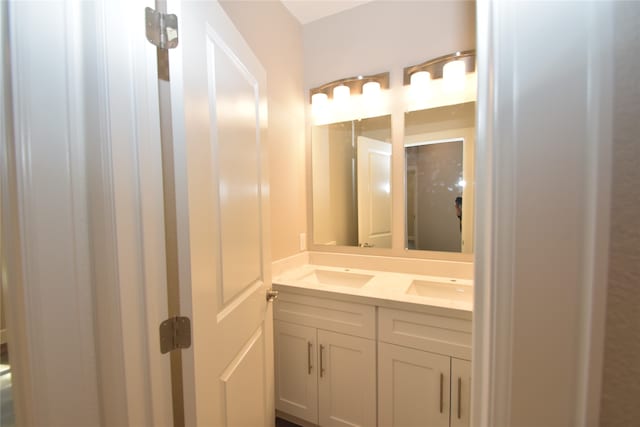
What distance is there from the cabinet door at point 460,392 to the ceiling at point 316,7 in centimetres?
221

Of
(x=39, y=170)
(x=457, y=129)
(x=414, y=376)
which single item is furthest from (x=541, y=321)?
(x=457, y=129)

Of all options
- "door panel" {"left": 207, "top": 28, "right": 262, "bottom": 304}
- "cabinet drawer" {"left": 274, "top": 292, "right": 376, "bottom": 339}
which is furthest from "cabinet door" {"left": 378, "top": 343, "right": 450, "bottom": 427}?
"door panel" {"left": 207, "top": 28, "right": 262, "bottom": 304}

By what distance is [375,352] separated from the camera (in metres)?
1.34

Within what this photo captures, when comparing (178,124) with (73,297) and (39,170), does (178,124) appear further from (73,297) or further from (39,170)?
(73,297)

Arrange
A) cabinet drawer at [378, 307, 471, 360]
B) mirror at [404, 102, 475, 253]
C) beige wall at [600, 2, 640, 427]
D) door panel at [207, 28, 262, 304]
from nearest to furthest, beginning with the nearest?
beige wall at [600, 2, 640, 427], door panel at [207, 28, 262, 304], cabinet drawer at [378, 307, 471, 360], mirror at [404, 102, 475, 253]

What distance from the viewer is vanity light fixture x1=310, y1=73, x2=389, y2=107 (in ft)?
5.89


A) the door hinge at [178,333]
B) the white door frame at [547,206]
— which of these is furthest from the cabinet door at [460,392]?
the door hinge at [178,333]

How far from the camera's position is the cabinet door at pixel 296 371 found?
1492mm

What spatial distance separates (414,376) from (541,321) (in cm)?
114

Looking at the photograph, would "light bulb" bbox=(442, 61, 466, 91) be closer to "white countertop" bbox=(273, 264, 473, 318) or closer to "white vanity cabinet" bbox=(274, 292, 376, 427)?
"white countertop" bbox=(273, 264, 473, 318)

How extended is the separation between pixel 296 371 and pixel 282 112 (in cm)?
164

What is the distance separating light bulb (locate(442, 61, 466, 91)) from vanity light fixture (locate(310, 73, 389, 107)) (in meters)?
0.36

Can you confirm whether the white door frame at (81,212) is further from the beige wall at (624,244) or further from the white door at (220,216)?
the beige wall at (624,244)

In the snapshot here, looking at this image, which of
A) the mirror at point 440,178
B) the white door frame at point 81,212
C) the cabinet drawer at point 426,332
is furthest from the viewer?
the mirror at point 440,178
